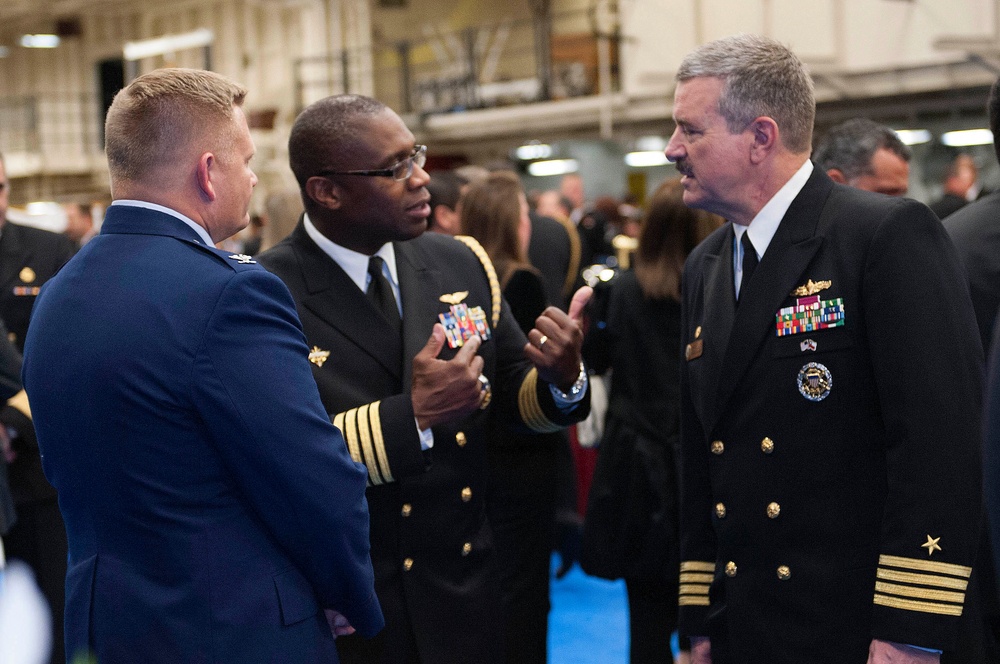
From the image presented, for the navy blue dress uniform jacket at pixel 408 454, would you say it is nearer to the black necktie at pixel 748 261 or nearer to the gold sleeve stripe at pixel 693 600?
the gold sleeve stripe at pixel 693 600

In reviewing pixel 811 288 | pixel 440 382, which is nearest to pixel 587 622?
pixel 440 382

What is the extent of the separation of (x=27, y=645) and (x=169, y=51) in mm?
16831

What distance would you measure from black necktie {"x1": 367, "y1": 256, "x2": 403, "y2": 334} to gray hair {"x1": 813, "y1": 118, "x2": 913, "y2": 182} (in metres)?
1.77

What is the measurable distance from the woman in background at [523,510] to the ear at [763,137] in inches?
65.0

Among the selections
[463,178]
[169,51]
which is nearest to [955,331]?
[463,178]

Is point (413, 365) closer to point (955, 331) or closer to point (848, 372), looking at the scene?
point (848, 372)

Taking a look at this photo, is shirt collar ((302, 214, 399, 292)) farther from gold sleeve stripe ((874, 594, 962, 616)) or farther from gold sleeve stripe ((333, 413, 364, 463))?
gold sleeve stripe ((874, 594, 962, 616))

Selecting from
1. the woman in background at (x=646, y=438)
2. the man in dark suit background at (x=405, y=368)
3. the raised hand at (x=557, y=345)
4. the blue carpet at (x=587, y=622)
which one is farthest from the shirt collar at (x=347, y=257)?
the blue carpet at (x=587, y=622)

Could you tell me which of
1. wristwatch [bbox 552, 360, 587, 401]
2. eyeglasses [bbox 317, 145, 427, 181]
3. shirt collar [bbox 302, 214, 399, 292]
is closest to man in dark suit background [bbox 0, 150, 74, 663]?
shirt collar [bbox 302, 214, 399, 292]

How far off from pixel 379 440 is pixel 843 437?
0.95m

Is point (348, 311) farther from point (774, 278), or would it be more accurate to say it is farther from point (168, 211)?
point (774, 278)

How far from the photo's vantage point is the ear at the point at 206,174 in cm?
190

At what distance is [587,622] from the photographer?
534 cm

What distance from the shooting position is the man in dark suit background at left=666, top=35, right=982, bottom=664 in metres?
1.92
